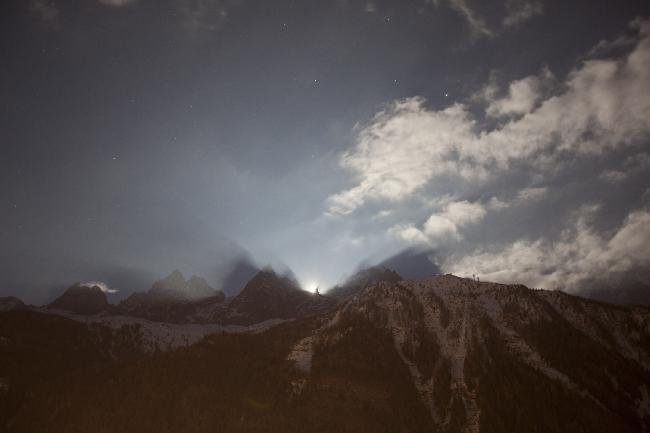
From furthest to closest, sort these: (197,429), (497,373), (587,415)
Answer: (497,373) → (197,429) → (587,415)

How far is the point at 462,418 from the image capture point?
17275 cm

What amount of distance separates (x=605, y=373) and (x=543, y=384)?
104 ft

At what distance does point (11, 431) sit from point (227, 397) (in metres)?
98.7

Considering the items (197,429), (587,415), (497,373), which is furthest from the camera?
(497,373)

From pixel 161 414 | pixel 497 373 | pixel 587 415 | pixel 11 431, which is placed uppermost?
pixel 497 373

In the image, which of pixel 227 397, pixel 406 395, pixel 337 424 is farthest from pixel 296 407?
pixel 406 395

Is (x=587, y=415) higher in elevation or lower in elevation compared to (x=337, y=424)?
higher

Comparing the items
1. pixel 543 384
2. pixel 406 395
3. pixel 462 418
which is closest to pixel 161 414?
pixel 406 395

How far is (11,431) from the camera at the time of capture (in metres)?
196

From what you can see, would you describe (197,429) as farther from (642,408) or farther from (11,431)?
(642,408)

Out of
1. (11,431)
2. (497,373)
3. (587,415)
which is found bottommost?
(11,431)

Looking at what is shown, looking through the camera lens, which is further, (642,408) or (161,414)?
(161,414)

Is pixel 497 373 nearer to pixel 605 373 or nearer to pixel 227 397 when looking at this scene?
pixel 605 373

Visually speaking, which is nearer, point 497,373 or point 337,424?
point 337,424
